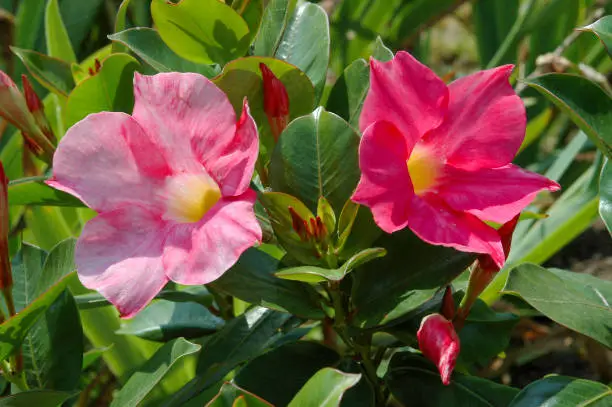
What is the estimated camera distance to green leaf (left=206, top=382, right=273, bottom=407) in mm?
654

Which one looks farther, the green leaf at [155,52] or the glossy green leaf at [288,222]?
the green leaf at [155,52]

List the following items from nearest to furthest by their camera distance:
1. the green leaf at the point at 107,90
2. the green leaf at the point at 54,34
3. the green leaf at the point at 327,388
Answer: the green leaf at the point at 327,388
the green leaf at the point at 107,90
the green leaf at the point at 54,34

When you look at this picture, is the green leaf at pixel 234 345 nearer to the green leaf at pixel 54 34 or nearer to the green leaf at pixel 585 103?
the green leaf at pixel 585 103

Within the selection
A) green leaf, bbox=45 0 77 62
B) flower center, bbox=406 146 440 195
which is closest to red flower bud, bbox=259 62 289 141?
flower center, bbox=406 146 440 195

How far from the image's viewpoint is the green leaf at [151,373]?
0.75 m

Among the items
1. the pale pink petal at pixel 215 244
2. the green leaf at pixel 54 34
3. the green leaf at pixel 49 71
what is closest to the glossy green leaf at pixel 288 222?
the pale pink petal at pixel 215 244

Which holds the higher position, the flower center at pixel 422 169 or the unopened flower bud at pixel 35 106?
the flower center at pixel 422 169

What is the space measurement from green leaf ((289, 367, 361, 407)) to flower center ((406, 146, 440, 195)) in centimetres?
18

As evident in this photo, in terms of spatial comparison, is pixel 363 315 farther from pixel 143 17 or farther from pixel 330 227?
pixel 143 17

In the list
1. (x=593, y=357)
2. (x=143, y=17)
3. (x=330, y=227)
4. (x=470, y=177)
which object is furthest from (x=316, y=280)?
(x=143, y=17)

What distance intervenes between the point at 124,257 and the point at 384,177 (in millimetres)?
226

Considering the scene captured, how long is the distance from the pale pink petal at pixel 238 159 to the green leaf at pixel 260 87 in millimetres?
77

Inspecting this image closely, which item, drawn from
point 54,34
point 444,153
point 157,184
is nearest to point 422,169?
point 444,153

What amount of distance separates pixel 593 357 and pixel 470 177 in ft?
2.71
